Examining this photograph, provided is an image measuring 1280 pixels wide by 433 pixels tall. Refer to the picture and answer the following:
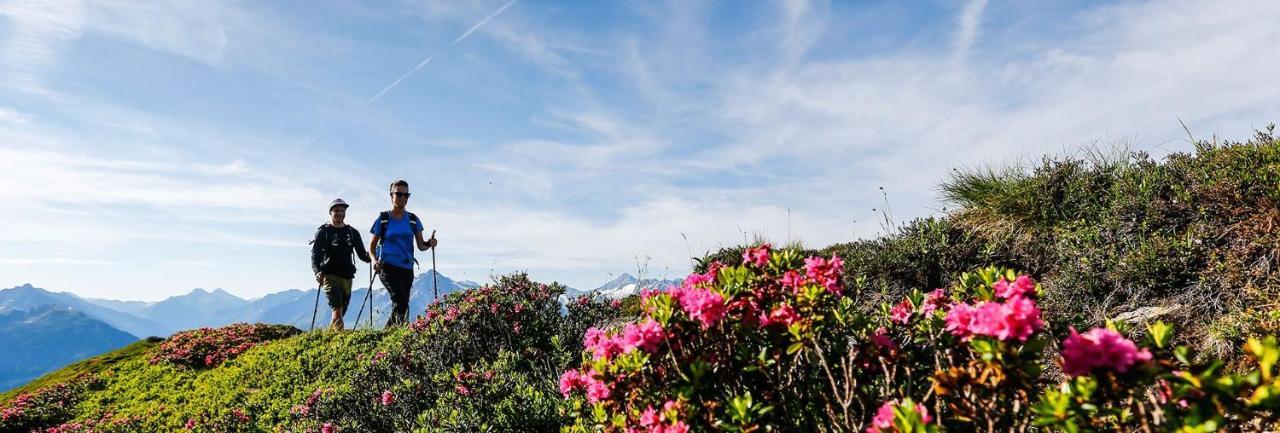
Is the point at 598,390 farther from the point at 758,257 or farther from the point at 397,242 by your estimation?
the point at 397,242

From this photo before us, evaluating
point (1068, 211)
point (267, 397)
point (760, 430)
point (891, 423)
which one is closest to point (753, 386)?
point (760, 430)

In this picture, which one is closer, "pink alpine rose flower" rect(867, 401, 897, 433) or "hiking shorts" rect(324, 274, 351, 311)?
"pink alpine rose flower" rect(867, 401, 897, 433)

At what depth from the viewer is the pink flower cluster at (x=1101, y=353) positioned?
160 cm

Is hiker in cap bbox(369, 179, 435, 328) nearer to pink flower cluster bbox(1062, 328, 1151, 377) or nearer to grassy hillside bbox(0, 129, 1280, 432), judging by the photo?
grassy hillside bbox(0, 129, 1280, 432)

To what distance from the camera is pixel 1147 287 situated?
4.81m

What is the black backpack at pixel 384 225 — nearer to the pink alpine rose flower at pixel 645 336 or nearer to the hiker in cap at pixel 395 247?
the hiker in cap at pixel 395 247

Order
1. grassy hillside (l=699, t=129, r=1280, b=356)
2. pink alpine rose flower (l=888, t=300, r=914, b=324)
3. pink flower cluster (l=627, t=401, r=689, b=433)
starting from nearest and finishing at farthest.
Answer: pink flower cluster (l=627, t=401, r=689, b=433) → pink alpine rose flower (l=888, t=300, r=914, b=324) → grassy hillside (l=699, t=129, r=1280, b=356)

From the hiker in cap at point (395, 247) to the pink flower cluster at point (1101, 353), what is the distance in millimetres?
9526

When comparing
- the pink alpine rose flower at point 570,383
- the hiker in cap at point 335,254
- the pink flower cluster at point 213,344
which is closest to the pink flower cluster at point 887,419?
the pink alpine rose flower at point 570,383

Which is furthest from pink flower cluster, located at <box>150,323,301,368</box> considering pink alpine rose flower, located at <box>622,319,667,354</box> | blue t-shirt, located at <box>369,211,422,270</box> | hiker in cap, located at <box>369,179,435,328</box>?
pink alpine rose flower, located at <box>622,319,667,354</box>

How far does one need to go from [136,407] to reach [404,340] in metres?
6.37

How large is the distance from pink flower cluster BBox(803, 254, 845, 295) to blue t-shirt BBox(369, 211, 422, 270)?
338 inches

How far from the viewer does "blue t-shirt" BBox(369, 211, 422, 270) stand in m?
9.72

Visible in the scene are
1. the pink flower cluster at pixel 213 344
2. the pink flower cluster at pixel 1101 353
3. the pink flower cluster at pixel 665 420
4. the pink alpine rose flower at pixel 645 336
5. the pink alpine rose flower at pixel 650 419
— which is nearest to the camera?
the pink flower cluster at pixel 1101 353
